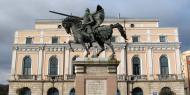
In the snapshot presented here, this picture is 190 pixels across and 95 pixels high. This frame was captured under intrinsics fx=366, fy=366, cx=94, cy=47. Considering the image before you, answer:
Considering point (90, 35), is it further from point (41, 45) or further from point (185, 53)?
point (185, 53)

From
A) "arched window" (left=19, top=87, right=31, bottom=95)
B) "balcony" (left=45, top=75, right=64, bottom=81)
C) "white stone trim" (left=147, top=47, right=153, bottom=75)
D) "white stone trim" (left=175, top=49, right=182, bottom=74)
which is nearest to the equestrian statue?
"balcony" (left=45, top=75, right=64, bottom=81)

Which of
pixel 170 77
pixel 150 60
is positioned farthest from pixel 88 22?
pixel 150 60

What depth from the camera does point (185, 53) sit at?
71812mm

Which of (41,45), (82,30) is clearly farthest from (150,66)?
(82,30)

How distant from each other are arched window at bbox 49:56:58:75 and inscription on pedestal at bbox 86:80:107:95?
35.2 m

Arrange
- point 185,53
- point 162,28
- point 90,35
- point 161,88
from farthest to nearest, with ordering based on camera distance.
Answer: point 185,53 → point 162,28 → point 161,88 → point 90,35

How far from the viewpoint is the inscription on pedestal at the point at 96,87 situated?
54.7ft

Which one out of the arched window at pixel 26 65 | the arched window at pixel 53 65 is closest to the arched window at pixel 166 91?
the arched window at pixel 53 65

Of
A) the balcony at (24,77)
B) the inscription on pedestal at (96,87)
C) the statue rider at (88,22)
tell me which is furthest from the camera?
the balcony at (24,77)

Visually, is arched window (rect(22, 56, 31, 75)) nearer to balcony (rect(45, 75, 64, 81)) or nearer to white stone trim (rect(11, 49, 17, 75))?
white stone trim (rect(11, 49, 17, 75))

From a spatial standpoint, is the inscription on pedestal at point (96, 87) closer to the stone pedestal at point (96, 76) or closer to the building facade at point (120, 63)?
the stone pedestal at point (96, 76)

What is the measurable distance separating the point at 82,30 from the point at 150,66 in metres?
34.7

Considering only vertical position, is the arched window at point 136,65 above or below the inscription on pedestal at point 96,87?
above

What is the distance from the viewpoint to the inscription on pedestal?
16.7 metres
